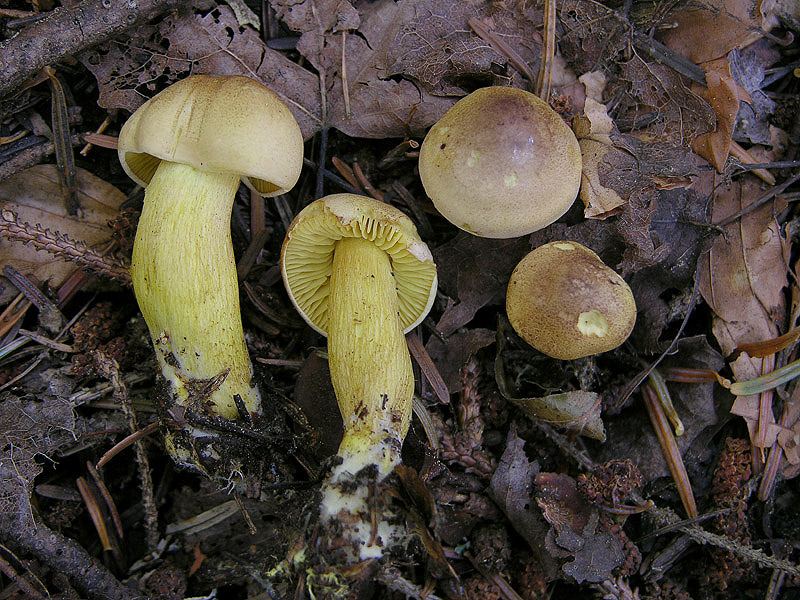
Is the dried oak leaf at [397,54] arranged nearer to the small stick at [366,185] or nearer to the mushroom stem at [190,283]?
the small stick at [366,185]

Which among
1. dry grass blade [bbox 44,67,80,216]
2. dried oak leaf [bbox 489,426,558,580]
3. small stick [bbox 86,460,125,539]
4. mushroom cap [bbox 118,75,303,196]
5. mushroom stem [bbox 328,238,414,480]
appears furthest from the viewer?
dry grass blade [bbox 44,67,80,216]

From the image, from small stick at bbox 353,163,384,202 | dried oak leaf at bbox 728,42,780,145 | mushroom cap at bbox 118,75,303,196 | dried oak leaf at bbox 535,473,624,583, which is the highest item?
mushroom cap at bbox 118,75,303,196

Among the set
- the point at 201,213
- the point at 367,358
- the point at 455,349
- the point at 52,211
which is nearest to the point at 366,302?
the point at 367,358

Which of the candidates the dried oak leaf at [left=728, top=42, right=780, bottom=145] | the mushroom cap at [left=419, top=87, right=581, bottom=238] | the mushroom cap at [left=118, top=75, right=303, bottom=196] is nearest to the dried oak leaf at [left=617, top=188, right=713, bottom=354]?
the dried oak leaf at [left=728, top=42, right=780, bottom=145]

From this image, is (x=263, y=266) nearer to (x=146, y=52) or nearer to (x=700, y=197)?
(x=146, y=52)

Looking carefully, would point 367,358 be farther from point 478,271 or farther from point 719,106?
point 719,106

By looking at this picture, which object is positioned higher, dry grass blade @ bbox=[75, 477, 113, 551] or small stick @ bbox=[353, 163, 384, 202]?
small stick @ bbox=[353, 163, 384, 202]

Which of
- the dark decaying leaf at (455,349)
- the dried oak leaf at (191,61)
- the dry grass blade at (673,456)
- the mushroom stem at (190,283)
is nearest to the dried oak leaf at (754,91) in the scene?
the dry grass blade at (673,456)

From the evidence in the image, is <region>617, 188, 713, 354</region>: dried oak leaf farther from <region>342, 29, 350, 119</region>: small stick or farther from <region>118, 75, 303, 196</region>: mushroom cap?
<region>118, 75, 303, 196</region>: mushroom cap
